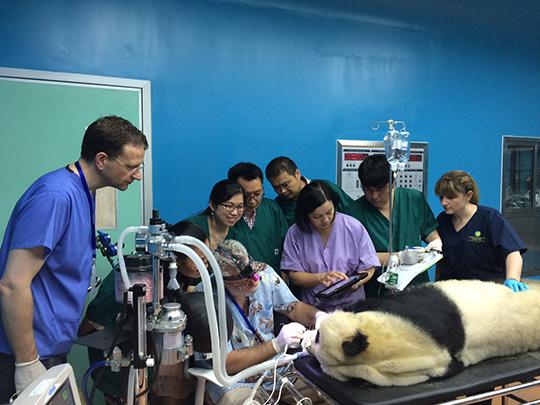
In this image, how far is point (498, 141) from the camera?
3.43m

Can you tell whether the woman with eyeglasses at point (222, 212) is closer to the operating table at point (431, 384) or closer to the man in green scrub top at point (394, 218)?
the man in green scrub top at point (394, 218)

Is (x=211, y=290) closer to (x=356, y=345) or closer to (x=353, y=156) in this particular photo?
(x=356, y=345)

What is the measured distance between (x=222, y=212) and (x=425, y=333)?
3.63ft

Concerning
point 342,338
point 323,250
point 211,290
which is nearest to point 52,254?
point 211,290

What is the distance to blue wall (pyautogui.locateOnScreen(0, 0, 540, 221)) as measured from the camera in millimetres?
2201

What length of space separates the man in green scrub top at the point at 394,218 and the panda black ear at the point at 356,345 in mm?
1093

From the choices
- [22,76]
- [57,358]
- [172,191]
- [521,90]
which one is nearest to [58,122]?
[22,76]

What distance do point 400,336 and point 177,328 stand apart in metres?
0.55

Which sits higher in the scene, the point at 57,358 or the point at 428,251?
the point at 428,251

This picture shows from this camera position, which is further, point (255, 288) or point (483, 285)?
point (255, 288)

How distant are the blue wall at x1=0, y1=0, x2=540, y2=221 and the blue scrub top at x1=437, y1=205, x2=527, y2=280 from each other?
947 millimetres

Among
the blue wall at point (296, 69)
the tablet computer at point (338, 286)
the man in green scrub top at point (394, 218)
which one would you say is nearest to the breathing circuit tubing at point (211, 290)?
the tablet computer at point (338, 286)

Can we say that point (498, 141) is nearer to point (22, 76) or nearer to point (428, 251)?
point (428, 251)

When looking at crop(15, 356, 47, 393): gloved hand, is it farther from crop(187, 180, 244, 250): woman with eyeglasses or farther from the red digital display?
the red digital display
